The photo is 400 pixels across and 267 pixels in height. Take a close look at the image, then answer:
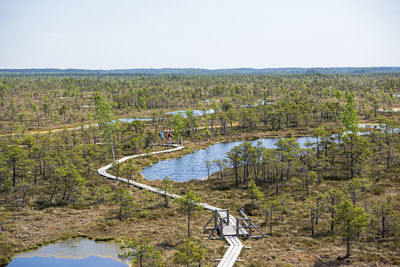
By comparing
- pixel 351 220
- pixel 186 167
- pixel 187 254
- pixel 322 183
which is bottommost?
pixel 186 167

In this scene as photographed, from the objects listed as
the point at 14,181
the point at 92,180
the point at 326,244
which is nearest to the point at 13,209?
the point at 14,181

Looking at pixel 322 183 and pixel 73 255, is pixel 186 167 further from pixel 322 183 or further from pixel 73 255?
pixel 73 255

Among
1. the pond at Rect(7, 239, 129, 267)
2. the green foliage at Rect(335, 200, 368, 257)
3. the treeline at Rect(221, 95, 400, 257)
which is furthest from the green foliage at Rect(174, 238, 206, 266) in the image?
the green foliage at Rect(335, 200, 368, 257)

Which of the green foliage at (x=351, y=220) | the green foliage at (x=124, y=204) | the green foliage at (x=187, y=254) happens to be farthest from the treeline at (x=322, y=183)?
the green foliage at (x=124, y=204)

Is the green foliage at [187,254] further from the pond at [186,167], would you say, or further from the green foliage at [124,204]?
the pond at [186,167]

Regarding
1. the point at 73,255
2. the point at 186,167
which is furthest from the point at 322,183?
the point at 73,255

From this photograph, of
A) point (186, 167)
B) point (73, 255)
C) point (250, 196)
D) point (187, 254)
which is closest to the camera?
point (187, 254)

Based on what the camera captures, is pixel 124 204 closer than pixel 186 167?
Yes

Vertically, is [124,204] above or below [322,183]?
above

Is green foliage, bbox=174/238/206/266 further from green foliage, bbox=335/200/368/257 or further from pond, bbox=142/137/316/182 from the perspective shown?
pond, bbox=142/137/316/182

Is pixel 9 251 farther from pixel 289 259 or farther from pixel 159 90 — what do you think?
pixel 159 90
